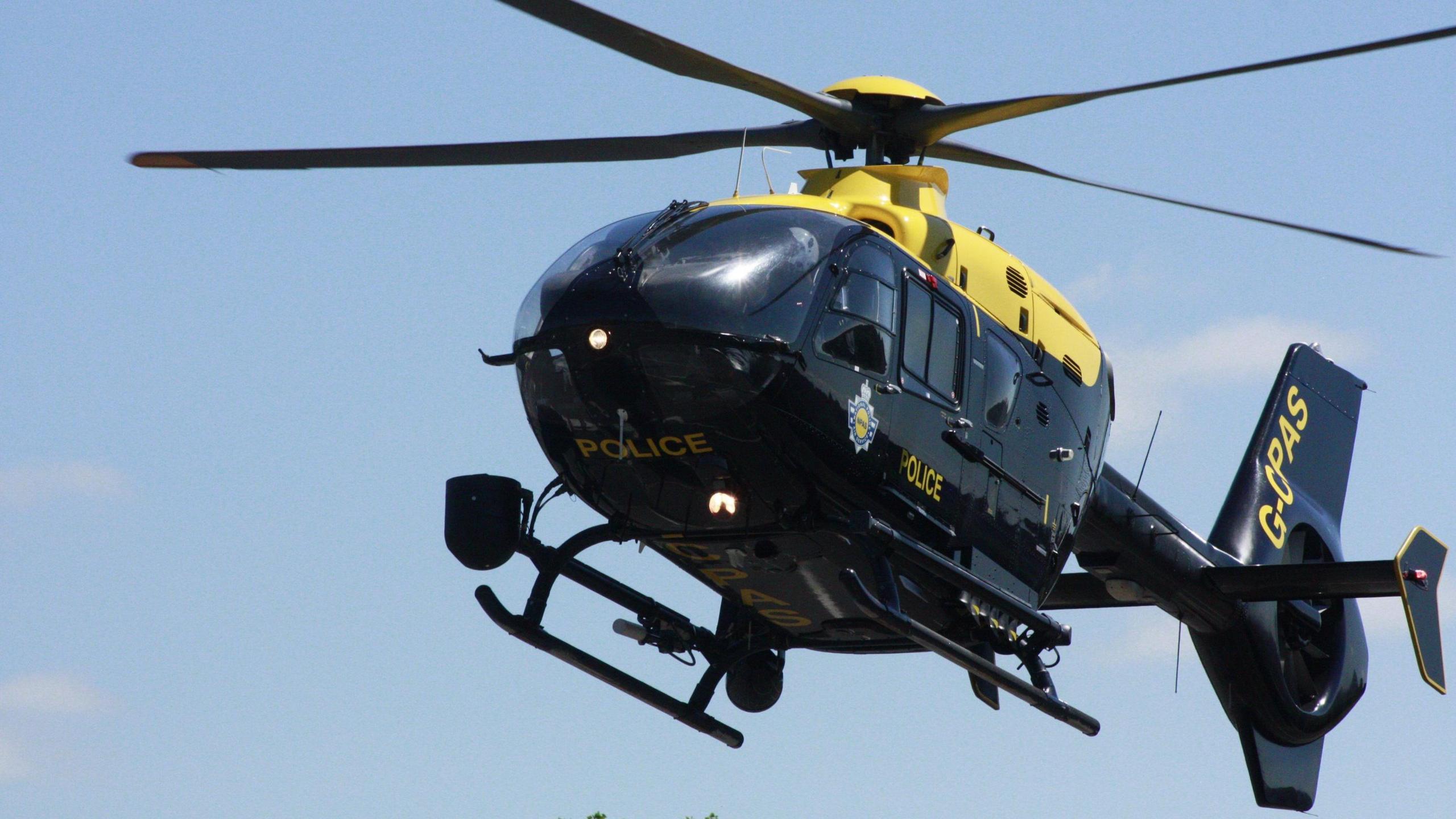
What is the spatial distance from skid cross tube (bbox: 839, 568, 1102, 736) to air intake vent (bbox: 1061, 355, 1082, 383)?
254 centimetres

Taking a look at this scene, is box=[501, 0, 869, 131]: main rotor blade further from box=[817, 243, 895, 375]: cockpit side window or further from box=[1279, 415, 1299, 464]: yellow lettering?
box=[1279, 415, 1299, 464]: yellow lettering

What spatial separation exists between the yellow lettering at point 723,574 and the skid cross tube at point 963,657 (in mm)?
936

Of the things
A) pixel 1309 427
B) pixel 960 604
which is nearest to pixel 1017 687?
pixel 960 604

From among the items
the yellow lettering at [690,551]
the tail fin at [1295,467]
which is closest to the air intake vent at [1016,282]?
the yellow lettering at [690,551]

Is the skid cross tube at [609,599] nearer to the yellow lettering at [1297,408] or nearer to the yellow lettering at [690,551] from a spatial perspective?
the yellow lettering at [690,551]

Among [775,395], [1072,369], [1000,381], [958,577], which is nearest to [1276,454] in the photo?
[1072,369]

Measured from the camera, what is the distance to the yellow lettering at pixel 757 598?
49.4 ft

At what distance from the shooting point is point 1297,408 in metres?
21.2

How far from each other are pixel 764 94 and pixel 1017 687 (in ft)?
15.2

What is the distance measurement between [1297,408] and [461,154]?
1030 centimetres

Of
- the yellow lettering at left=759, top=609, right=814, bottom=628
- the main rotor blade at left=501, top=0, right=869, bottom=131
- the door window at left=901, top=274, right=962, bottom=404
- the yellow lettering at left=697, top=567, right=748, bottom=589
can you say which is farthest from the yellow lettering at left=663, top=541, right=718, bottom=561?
the main rotor blade at left=501, top=0, right=869, bottom=131

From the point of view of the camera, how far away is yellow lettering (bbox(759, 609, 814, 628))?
604 inches

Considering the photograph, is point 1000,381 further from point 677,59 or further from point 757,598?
point 677,59

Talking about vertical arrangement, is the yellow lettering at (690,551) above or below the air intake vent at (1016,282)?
below
